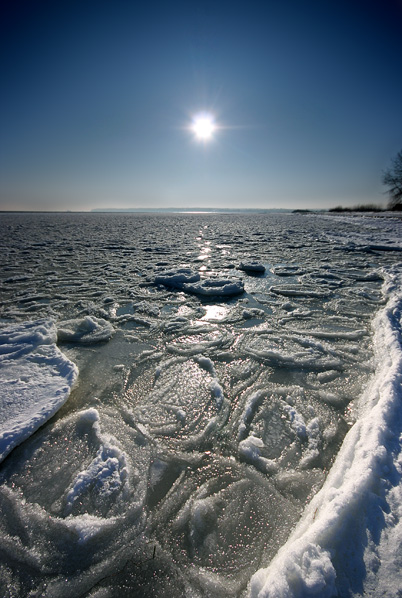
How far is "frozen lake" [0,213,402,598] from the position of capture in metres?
0.96

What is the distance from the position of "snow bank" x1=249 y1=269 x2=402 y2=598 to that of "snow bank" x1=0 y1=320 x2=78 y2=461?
143 cm

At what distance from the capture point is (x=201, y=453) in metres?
1.46

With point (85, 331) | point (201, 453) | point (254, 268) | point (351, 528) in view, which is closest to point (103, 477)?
point (201, 453)

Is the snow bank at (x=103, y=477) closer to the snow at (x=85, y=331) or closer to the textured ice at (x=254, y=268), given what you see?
the snow at (x=85, y=331)

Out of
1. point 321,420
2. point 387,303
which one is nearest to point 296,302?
point 387,303

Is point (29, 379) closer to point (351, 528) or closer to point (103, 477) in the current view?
point (103, 477)

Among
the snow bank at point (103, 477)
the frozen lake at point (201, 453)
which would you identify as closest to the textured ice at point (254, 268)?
the frozen lake at point (201, 453)

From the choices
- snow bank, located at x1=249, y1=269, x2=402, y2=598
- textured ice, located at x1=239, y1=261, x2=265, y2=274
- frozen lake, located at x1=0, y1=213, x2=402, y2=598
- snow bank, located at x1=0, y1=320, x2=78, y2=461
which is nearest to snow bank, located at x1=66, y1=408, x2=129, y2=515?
frozen lake, located at x1=0, y1=213, x2=402, y2=598

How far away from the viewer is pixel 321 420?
5.48ft

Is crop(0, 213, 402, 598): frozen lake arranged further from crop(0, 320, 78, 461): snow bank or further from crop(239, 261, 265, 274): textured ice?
crop(239, 261, 265, 274): textured ice

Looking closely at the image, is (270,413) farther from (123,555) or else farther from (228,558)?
(123,555)

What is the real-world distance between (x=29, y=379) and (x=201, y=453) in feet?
4.86

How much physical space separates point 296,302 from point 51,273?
4835 mm

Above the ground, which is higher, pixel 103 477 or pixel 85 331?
pixel 85 331
